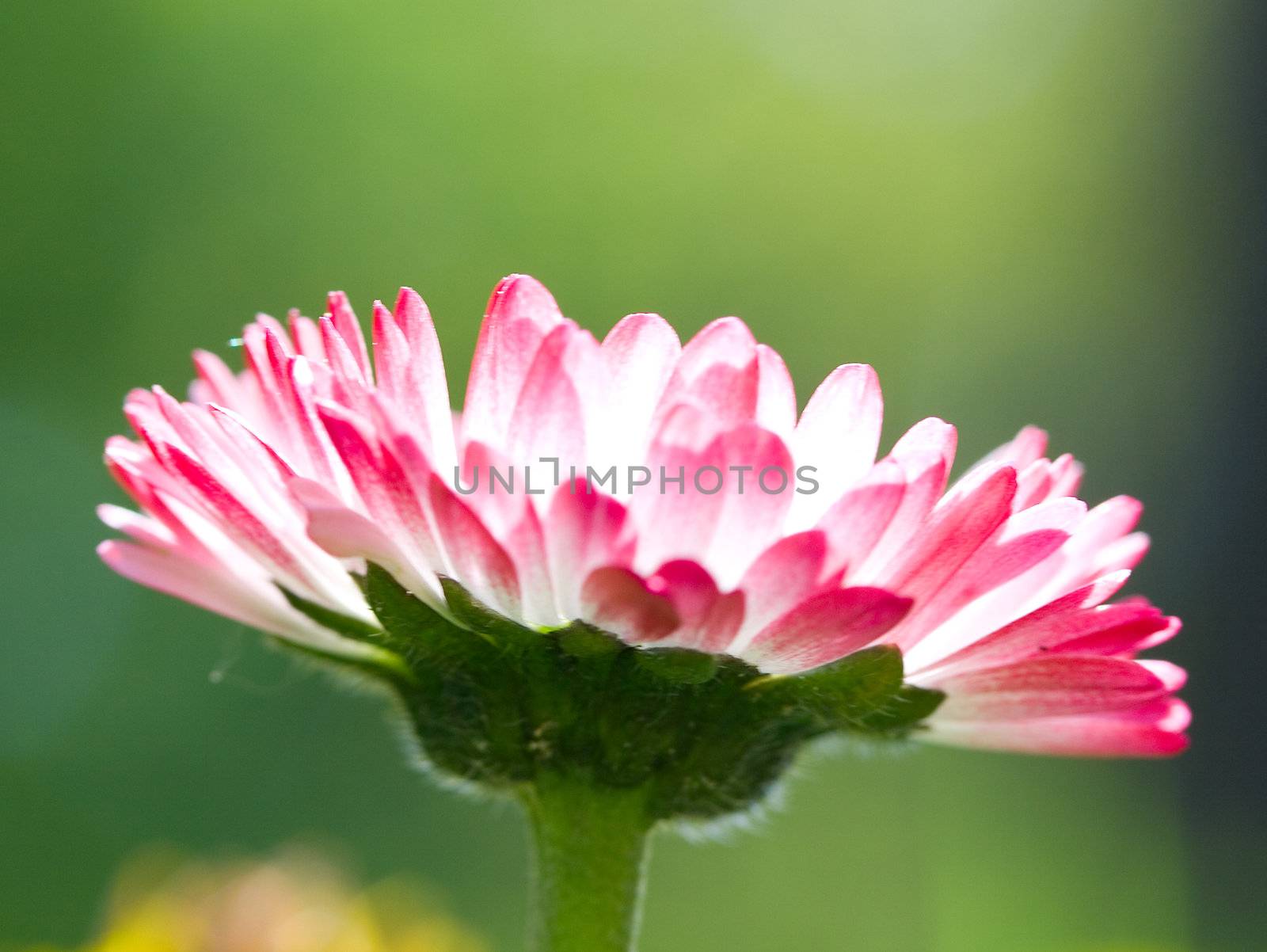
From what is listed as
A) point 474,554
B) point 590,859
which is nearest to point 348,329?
point 474,554

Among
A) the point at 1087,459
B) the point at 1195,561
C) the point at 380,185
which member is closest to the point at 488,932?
the point at 1195,561

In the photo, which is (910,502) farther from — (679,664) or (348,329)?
(348,329)

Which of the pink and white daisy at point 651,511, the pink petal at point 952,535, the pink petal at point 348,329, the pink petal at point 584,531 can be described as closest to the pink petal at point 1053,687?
the pink and white daisy at point 651,511

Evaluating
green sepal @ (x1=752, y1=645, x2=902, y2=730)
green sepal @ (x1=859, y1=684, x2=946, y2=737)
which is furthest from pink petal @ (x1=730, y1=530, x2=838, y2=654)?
green sepal @ (x1=859, y1=684, x2=946, y2=737)

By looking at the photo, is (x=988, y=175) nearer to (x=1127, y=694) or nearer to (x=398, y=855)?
(x=398, y=855)

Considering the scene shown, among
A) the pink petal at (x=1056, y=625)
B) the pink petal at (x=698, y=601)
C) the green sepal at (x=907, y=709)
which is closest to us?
the pink petal at (x=698, y=601)

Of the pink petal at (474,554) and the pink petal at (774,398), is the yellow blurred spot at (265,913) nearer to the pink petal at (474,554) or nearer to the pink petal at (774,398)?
the pink petal at (474,554)

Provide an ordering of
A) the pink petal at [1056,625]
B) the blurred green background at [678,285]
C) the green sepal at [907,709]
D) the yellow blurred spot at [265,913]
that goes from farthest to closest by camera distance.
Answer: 1. the blurred green background at [678,285]
2. the yellow blurred spot at [265,913]
3. the green sepal at [907,709]
4. the pink petal at [1056,625]
